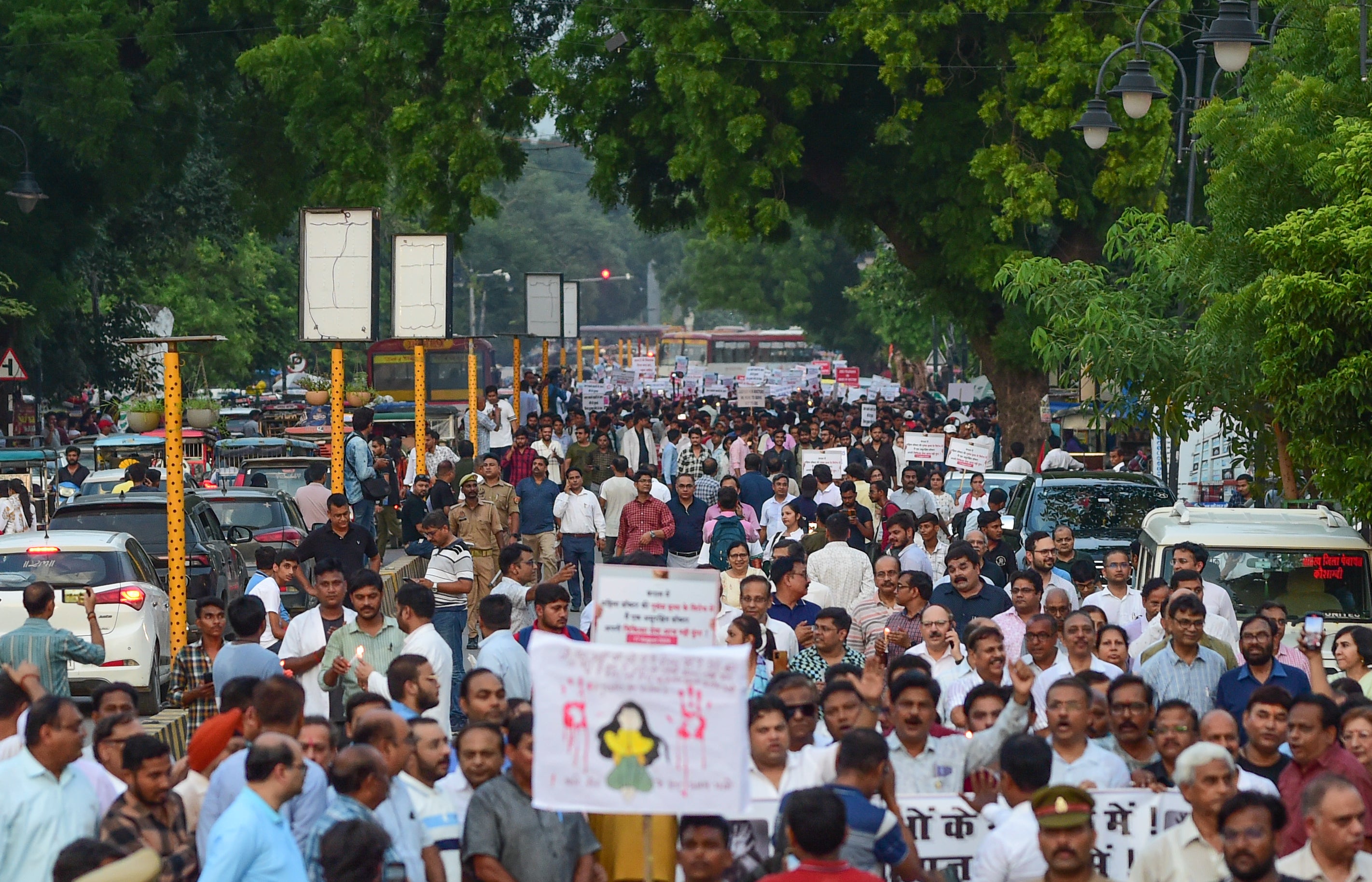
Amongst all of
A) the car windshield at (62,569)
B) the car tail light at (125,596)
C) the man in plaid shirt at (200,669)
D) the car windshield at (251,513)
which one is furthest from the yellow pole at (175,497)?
the car windshield at (251,513)

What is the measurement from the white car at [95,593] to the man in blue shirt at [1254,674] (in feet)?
26.0

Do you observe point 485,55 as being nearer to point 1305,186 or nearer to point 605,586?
point 1305,186

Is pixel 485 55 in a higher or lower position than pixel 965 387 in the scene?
higher

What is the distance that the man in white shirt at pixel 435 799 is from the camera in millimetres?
7090

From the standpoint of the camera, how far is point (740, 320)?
182m

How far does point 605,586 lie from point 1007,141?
23636 millimetres

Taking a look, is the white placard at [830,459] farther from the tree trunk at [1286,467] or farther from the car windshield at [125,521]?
the car windshield at [125,521]

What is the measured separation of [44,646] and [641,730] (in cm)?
561

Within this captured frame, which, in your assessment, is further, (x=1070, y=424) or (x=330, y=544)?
(x=1070, y=424)

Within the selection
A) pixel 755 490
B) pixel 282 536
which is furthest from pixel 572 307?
pixel 282 536

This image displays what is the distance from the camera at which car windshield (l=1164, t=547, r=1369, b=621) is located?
12453mm

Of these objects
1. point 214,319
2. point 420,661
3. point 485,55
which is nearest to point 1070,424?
point 485,55

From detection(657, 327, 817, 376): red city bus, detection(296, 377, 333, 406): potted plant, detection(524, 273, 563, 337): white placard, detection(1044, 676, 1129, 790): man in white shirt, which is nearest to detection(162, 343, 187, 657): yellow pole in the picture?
detection(1044, 676, 1129, 790): man in white shirt

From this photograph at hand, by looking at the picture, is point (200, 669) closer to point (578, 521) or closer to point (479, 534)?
point (479, 534)
